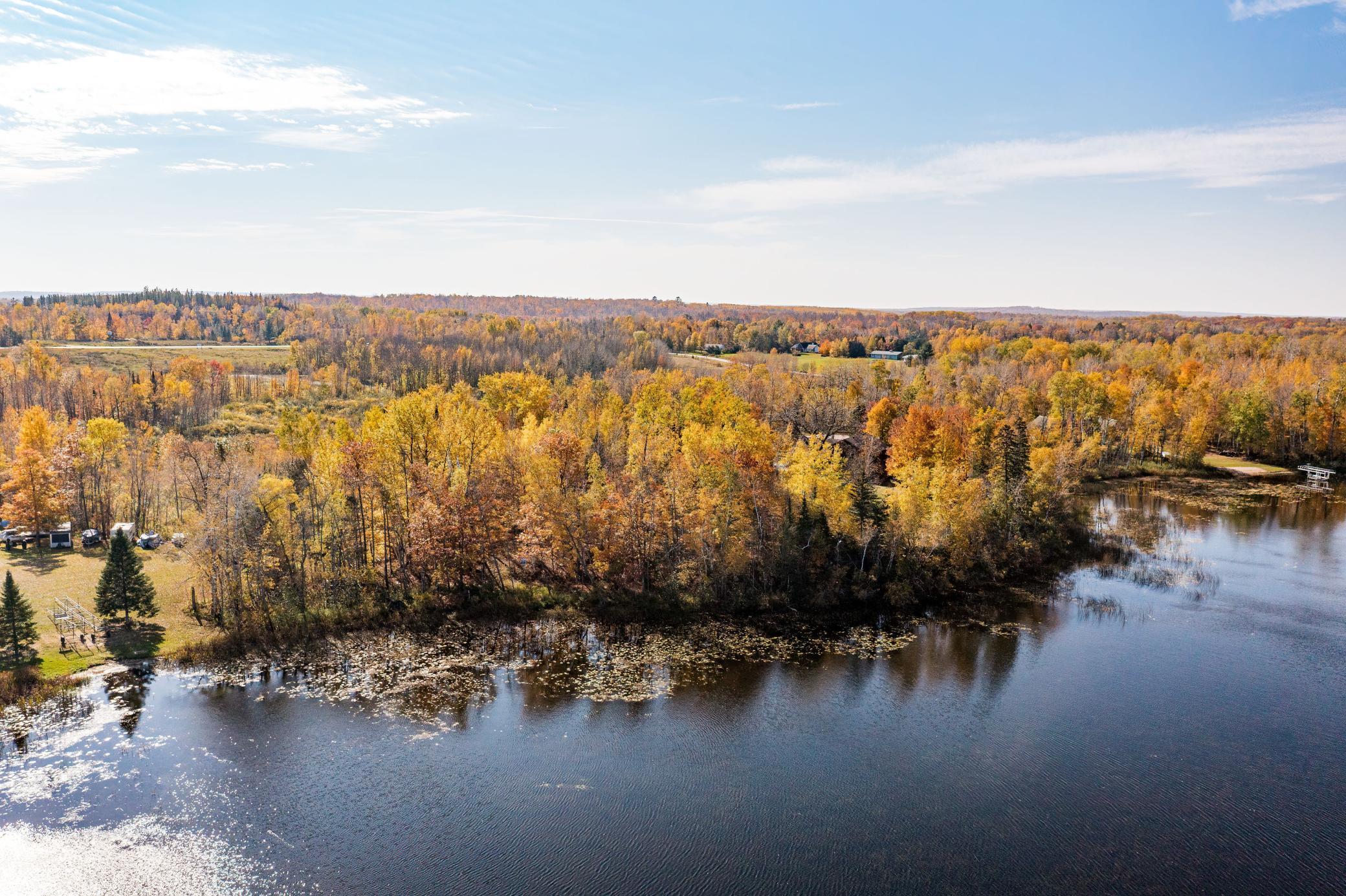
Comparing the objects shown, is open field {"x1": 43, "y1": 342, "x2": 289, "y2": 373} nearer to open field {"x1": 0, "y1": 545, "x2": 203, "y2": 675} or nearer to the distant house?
open field {"x1": 0, "y1": 545, "x2": 203, "y2": 675}

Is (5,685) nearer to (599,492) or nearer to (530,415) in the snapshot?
(599,492)

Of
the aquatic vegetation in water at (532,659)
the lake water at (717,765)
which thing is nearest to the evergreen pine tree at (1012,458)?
the lake water at (717,765)

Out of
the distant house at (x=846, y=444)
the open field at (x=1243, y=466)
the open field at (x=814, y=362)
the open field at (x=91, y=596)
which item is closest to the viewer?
the open field at (x=91, y=596)

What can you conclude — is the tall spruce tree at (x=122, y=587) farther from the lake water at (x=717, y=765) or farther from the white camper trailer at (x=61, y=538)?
the white camper trailer at (x=61, y=538)

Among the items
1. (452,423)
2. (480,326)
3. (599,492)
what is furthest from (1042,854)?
(480,326)

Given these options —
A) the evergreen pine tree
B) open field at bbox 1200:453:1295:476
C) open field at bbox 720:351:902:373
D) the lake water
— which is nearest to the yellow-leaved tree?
the lake water

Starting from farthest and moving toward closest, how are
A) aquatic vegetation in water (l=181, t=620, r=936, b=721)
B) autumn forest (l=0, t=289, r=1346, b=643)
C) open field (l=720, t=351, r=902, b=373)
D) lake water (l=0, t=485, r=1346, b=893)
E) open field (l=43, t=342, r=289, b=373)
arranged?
open field (l=720, t=351, r=902, b=373), open field (l=43, t=342, r=289, b=373), autumn forest (l=0, t=289, r=1346, b=643), aquatic vegetation in water (l=181, t=620, r=936, b=721), lake water (l=0, t=485, r=1346, b=893)

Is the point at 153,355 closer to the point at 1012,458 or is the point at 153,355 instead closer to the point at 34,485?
the point at 34,485
